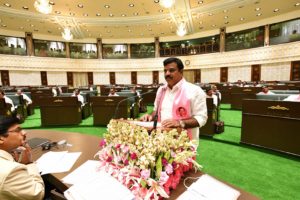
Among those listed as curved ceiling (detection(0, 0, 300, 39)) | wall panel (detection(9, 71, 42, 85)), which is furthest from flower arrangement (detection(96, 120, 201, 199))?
wall panel (detection(9, 71, 42, 85))

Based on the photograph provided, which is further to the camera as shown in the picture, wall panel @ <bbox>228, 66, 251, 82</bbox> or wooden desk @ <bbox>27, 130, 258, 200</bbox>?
wall panel @ <bbox>228, 66, 251, 82</bbox>

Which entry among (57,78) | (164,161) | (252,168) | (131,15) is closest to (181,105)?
(164,161)

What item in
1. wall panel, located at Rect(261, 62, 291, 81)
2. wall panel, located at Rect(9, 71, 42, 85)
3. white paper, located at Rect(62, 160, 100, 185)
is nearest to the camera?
white paper, located at Rect(62, 160, 100, 185)

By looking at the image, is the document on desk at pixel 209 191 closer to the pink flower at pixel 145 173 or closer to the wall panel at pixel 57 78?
the pink flower at pixel 145 173

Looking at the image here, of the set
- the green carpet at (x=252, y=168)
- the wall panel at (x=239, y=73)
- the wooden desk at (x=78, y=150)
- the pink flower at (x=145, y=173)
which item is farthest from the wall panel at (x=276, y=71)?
the pink flower at (x=145, y=173)

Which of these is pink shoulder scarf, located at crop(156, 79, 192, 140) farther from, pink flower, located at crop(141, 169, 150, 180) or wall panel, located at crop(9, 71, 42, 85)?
wall panel, located at crop(9, 71, 42, 85)

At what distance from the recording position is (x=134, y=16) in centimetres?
1327

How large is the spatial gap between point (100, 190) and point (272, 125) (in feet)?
10.9

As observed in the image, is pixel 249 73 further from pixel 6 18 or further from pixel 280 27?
pixel 6 18

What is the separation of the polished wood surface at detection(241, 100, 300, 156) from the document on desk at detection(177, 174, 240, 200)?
276 centimetres

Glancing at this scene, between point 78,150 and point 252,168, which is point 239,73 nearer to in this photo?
point 252,168

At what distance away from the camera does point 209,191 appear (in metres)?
0.99

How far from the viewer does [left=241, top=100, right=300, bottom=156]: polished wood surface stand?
302 cm

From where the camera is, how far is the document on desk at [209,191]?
939 mm
